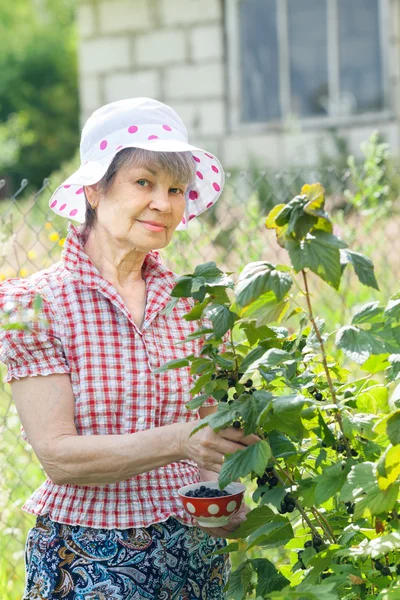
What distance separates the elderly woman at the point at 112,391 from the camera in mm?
1963

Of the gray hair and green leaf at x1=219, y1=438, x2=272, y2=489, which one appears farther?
the gray hair

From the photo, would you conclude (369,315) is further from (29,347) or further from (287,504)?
(29,347)

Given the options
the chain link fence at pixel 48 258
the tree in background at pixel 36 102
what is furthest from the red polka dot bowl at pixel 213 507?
the tree in background at pixel 36 102

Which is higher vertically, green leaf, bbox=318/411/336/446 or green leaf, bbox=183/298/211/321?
green leaf, bbox=183/298/211/321

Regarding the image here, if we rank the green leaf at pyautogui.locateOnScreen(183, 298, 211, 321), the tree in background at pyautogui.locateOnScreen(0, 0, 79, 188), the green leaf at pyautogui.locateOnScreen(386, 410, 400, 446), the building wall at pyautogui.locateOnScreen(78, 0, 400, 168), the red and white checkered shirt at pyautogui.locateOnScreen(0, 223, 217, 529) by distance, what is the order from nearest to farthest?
1. the green leaf at pyautogui.locateOnScreen(386, 410, 400, 446)
2. the green leaf at pyautogui.locateOnScreen(183, 298, 211, 321)
3. the red and white checkered shirt at pyautogui.locateOnScreen(0, 223, 217, 529)
4. the building wall at pyautogui.locateOnScreen(78, 0, 400, 168)
5. the tree in background at pyautogui.locateOnScreen(0, 0, 79, 188)

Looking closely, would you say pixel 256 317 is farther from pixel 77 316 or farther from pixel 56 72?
pixel 56 72

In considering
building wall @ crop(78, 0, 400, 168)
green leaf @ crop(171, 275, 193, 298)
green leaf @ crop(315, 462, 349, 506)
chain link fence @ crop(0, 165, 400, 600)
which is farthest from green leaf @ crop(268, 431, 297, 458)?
building wall @ crop(78, 0, 400, 168)

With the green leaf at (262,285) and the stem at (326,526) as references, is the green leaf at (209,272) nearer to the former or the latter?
the green leaf at (262,285)

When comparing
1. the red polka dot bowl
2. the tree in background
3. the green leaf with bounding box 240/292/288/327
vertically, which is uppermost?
the green leaf with bounding box 240/292/288/327

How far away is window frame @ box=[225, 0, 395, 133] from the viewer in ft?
30.7

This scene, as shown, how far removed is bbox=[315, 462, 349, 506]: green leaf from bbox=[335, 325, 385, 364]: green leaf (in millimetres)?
240

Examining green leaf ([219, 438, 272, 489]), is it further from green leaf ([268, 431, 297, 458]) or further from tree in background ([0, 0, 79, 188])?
tree in background ([0, 0, 79, 188])

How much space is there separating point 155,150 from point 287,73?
27.1ft

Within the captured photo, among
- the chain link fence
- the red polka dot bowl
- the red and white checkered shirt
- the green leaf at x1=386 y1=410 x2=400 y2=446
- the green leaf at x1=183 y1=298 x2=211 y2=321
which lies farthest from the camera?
the chain link fence
